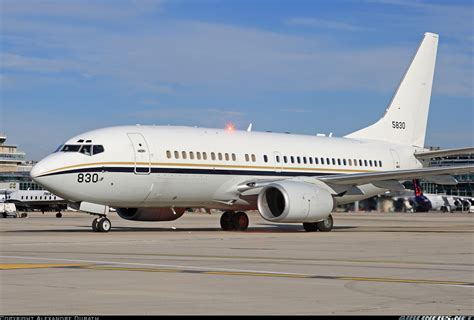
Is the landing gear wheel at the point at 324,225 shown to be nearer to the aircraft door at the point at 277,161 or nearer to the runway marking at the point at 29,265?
the aircraft door at the point at 277,161

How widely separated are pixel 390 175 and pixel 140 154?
10.3m

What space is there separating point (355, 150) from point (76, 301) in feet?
102

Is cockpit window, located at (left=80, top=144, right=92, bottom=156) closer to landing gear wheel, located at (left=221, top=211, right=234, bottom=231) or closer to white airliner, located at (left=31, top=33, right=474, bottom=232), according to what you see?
white airliner, located at (left=31, top=33, right=474, bottom=232)

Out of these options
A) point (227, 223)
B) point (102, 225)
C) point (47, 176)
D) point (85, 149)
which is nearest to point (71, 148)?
point (85, 149)

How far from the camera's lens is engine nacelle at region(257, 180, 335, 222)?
1298 inches

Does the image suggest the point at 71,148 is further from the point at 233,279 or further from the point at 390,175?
the point at 233,279

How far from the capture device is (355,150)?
136 ft

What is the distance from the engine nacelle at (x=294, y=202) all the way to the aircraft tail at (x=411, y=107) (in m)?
10.4

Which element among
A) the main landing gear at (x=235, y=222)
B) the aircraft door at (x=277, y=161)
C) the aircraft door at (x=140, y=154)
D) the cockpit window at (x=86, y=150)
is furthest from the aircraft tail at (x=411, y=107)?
the cockpit window at (x=86, y=150)

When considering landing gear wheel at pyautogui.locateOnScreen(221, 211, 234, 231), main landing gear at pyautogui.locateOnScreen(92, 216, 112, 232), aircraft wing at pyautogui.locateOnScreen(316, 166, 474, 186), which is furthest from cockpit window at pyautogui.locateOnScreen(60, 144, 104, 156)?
aircraft wing at pyautogui.locateOnScreen(316, 166, 474, 186)

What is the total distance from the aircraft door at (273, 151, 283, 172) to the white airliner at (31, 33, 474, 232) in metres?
0.04

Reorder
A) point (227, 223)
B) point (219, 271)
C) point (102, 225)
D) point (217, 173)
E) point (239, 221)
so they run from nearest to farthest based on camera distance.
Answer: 1. point (219, 271)
2. point (102, 225)
3. point (217, 173)
4. point (239, 221)
5. point (227, 223)

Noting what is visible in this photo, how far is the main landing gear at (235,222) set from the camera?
1467 inches

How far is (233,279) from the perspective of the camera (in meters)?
14.6
